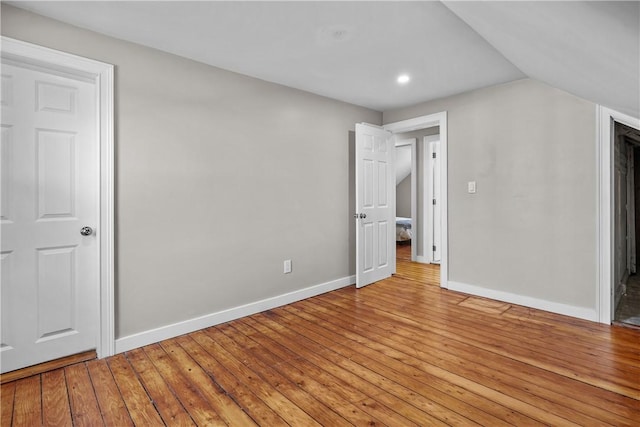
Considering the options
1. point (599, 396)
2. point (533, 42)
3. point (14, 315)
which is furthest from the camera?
point (14, 315)

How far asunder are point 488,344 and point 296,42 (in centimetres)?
272

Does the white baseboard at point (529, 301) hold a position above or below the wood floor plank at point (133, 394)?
above

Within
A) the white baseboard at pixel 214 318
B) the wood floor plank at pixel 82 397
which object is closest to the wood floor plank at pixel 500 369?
the white baseboard at pixel 214 318

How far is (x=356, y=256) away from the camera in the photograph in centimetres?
396

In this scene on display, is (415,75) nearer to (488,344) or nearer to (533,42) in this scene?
(533,42)

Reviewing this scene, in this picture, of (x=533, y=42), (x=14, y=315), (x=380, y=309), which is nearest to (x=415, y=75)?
(x=533, y=42)

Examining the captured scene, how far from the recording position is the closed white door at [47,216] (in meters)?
2.05

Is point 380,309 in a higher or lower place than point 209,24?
lower

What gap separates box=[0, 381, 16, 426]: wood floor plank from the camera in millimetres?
1632

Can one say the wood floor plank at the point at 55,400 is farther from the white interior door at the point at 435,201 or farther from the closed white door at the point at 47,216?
the white interior door at the point at 435,201

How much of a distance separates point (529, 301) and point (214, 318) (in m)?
3.08

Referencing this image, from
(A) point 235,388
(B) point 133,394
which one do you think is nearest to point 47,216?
(B) point 133,394

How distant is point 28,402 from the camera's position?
69.9 inches

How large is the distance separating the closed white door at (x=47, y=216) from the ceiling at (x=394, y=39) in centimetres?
55
